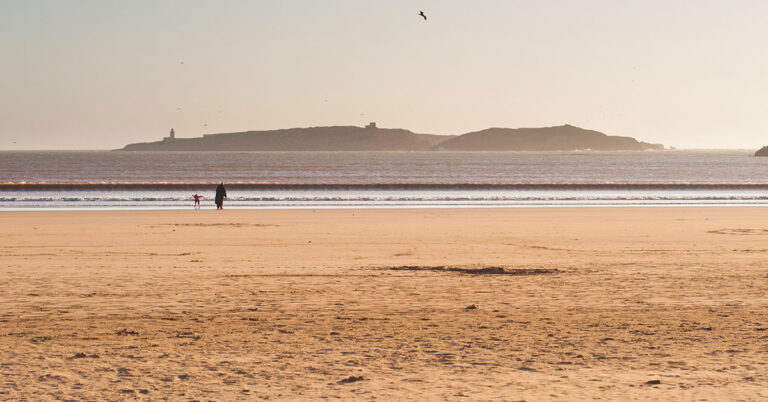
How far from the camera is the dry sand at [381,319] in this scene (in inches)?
271

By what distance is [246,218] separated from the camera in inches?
1097

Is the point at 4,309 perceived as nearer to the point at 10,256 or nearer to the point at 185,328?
the point at 185,328

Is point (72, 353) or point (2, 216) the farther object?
point (2, 216)

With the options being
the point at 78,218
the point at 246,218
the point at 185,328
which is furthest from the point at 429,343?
the point at 78,218

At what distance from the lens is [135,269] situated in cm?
1398

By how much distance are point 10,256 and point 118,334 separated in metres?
8.37

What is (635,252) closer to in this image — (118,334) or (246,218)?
(118,334)

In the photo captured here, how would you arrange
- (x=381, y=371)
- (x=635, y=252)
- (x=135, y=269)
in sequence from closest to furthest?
(x=381, y=371) → (x=135, y=269) → (x=635, y=252)

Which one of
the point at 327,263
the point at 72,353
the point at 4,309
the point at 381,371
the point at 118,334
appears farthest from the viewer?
the point at 327,263

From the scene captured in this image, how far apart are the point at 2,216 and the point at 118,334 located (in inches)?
903

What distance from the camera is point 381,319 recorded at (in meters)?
9.62

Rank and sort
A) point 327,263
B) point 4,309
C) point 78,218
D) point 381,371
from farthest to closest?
1. point 78,218
2. point 327,263
3. point 4,309
4. point 381,371

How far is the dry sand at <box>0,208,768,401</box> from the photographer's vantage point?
688 cm

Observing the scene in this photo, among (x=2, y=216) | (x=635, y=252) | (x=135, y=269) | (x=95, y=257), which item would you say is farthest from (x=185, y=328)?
(x=2, y=216)
